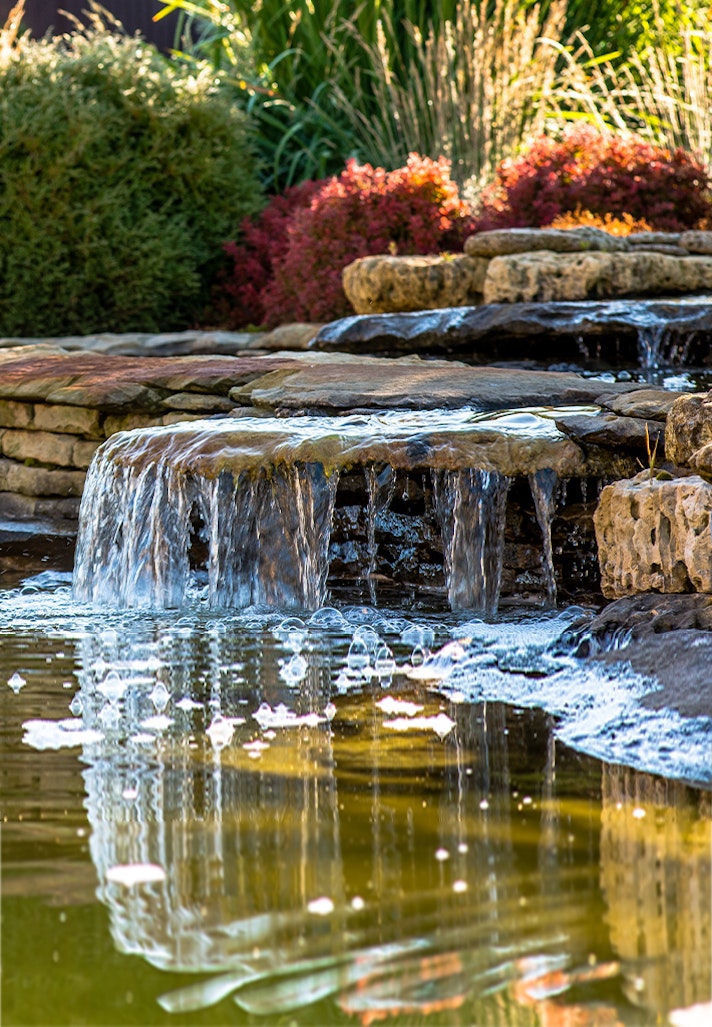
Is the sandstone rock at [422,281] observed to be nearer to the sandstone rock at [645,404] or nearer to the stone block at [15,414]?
the stone block at [15,414]

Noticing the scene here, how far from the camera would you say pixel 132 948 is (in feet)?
5.97

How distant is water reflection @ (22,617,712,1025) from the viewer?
1705 mm

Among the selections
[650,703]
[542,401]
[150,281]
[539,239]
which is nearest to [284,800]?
[650,703]

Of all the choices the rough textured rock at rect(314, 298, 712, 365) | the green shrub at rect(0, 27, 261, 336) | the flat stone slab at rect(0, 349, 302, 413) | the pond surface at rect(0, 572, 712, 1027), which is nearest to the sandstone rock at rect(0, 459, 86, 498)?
the flat stone slab at rect(0, 349, 302, 413)

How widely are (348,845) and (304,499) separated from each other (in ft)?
9.54

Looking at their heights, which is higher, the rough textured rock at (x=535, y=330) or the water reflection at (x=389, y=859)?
the rough textured rock at (x=535, y=330)

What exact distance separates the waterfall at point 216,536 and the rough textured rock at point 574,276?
266cm

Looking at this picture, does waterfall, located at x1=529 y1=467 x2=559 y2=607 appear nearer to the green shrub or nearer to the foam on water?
the foam on water

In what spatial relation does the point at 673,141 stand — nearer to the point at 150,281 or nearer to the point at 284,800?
the point at 150,281

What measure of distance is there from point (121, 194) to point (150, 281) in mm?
725

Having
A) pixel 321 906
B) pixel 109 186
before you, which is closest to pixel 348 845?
pixel 321 906

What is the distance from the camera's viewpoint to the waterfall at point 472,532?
4.86 metres

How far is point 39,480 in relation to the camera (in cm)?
666

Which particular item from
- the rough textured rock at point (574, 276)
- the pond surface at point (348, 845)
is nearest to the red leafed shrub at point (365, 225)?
the rough textured rock at point (574, 276)
